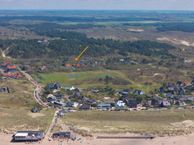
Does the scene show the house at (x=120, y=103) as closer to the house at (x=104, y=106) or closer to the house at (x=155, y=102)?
→ the house at (x=104, y=106)

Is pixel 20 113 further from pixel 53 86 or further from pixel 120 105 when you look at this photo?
pixel 53 86

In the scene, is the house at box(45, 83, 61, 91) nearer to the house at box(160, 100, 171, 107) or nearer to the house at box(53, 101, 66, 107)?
the house at box(53, 101, 66, 107)

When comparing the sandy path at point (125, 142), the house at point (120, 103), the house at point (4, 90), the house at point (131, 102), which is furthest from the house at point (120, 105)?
the house at point (4, 90)

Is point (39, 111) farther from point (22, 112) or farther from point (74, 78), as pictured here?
point (74, 78)

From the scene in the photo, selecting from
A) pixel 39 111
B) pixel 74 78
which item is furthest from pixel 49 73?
pixel 39 111

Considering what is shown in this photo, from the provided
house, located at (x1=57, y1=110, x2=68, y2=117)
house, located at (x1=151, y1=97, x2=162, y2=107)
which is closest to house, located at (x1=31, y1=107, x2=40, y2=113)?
house, located at (x1=57, y1=110, x2=68, y2=117)
